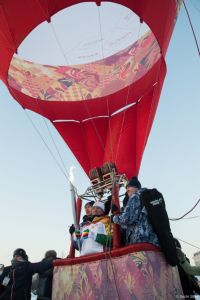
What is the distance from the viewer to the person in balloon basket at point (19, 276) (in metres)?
4.21

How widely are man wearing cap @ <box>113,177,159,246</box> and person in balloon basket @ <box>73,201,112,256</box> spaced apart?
0.24m

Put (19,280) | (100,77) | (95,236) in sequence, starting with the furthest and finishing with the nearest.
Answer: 1. (100,77)
2. (19,280)
3. (95,236)

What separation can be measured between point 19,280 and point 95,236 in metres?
1.57

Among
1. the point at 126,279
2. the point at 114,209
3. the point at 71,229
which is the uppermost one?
the point at 114,209

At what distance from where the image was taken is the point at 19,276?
425cm

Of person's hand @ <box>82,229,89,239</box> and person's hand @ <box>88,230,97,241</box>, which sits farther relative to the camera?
person's hand @ <box>82,229,89,239</box>

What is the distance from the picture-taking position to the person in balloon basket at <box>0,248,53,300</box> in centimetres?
421

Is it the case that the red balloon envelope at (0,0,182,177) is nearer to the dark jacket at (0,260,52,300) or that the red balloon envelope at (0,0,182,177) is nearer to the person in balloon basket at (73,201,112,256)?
the dark jacket at (0,260,52,300)

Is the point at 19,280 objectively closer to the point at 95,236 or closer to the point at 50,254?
the point at 50,254

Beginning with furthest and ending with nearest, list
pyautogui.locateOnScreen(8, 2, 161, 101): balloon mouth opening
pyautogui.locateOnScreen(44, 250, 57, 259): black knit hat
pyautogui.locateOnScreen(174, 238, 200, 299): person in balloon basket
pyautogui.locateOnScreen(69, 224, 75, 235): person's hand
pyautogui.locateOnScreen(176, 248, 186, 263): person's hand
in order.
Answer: pyautogui.locateOnScreen(8, 2, 161, 101): balloon mouth opening, pyautogui.locateOnScreen(44, 250, 57, 259): black knit hat, pyautogui.locateOnScreen(69, 224, 75, 235): person's hand, pyautogui.locateOnScreen(176, 248, 186, 263): person's hand, pyautogui.locateOnScreen(174, 238, 200, 299): person in balloon basket

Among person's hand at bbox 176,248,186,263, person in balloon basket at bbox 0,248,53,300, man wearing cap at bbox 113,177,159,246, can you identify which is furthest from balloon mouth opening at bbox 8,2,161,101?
person's hand at bbox 176,248,186,263

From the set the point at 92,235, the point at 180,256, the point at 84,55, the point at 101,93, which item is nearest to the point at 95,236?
the point at 92,235

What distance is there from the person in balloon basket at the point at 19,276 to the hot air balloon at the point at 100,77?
7.51 feet

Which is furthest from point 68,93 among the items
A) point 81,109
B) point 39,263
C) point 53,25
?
point 39,263
